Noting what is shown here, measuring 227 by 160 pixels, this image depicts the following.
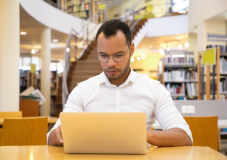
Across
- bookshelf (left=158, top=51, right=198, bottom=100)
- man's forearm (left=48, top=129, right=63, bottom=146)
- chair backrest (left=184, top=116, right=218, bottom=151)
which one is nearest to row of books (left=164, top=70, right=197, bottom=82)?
bookshelf (left=158, top=51, right=198, bottom=100)

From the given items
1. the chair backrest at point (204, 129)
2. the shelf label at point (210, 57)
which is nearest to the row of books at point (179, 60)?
the shelf label at point (210, 57)

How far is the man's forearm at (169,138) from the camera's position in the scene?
53.9 inches

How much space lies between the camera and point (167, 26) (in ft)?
40.1

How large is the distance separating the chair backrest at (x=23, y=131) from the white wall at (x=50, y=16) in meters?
4.73

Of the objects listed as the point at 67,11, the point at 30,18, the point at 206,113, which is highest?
the point at 67,11

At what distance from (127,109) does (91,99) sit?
190mm

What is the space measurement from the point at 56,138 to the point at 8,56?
426cm

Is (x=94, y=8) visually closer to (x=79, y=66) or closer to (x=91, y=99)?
(x=79, y=66)

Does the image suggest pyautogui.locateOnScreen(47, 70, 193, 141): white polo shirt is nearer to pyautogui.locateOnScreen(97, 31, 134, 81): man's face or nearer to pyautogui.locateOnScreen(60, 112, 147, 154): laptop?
pyautogui.locateOnScreen(97, 31, 134, 81): man's face

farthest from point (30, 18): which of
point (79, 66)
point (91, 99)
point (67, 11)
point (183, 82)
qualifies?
point (91, 99)

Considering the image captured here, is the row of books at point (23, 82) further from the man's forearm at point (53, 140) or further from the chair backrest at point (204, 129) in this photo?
the man's forearm at point (53, 140)

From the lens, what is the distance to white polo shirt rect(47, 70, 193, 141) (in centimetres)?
166

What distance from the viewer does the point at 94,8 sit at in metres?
12.6

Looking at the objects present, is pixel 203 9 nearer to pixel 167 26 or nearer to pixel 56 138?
pixel 167 26
